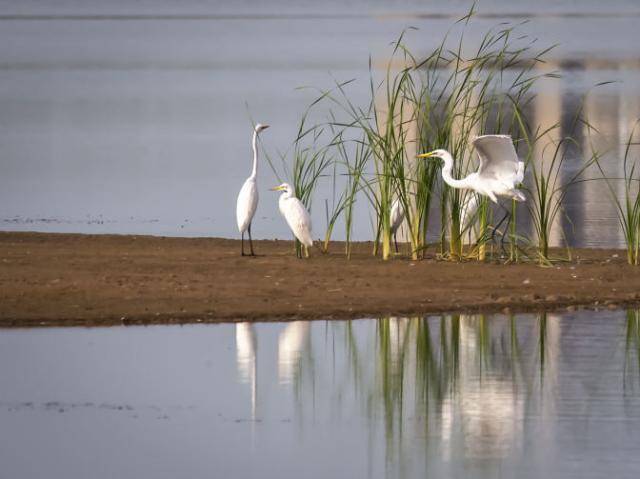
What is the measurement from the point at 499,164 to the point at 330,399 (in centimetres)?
559

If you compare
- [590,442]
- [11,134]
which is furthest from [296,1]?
[590,442]

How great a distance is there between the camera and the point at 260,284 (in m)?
13.2

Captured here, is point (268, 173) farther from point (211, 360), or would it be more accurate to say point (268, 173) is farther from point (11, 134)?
point (211, 360)

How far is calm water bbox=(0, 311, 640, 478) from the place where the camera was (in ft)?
26.0

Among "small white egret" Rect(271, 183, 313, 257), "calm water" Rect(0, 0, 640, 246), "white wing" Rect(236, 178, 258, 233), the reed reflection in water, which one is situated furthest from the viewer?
"calm water" Rect(0, 0, 640, 246)

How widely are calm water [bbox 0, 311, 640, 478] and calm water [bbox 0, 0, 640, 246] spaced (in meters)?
6.54

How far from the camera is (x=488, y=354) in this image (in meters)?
10.6

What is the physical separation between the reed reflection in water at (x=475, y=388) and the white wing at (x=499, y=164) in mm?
2587

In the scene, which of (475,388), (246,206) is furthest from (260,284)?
(475,388)

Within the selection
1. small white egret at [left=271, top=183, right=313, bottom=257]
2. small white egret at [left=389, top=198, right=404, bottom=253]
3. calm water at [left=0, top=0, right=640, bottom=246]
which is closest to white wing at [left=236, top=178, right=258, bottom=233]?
small white egret at [left=271, top=183, right=313, bottom=257]

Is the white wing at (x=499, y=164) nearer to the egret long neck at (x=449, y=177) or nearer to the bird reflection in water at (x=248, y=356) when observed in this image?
the egret long neck at (x=449, y=177)

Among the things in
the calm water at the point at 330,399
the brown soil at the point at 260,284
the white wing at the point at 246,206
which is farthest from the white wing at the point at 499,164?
the calm water at the point at 330,399

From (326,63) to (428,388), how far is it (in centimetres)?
4651

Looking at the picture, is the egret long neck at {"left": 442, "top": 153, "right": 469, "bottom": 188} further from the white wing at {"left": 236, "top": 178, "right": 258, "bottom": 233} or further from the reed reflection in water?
the reed reflection in water
